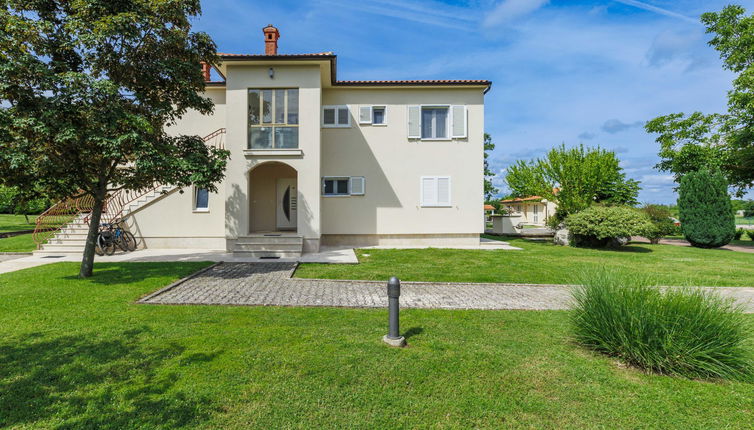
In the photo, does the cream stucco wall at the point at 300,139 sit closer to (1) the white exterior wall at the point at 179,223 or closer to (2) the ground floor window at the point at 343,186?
(1) the white exterior wall at the point at 179,223

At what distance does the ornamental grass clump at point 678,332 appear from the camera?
354 cm

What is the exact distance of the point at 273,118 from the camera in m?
12.4

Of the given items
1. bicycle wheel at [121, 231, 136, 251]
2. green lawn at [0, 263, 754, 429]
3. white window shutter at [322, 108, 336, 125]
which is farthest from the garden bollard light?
bicycle wheel at [121, 231, 136, 251]

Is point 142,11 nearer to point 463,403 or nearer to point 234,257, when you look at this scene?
point 234,257

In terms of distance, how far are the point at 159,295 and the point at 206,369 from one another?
380 centimetres

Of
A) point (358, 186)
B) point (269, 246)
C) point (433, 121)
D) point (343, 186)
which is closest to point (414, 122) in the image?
point (433, 121)

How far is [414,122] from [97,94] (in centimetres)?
1095

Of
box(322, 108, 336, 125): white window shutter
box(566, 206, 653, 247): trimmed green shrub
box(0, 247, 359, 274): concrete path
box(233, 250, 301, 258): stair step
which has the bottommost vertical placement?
box(0, 247, 359, 274): concrete path

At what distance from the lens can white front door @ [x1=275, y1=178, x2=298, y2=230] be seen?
15023 millimetres

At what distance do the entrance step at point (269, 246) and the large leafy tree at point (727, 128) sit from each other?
72.2 ft

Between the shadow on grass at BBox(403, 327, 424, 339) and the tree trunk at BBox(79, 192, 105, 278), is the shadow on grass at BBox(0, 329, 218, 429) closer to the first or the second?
the shadow on grass at BBox(403, 327, 424, 339)

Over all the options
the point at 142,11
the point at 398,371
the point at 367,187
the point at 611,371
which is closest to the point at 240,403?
the point at 398,371

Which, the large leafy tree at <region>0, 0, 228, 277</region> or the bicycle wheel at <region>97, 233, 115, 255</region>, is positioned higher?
the large leafy tree at <region>0, 0, 228, 277</region>

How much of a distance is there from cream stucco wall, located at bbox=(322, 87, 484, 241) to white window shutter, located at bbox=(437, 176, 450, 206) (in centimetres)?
23
